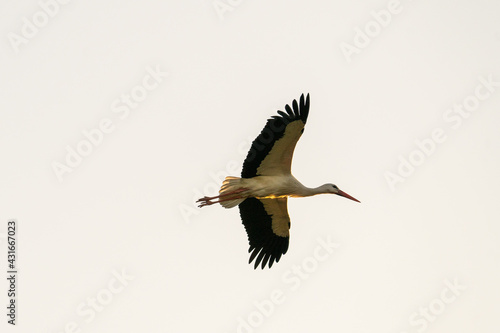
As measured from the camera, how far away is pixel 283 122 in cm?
1516

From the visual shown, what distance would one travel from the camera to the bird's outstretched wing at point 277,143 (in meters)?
15.1

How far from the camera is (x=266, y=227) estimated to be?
16.7 m

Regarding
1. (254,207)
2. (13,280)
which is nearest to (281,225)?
(254,207)

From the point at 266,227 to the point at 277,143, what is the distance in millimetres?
1920

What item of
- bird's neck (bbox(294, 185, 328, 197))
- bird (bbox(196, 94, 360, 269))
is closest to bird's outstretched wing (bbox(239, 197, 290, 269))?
bird (bbox(196, 94, 360, 269))

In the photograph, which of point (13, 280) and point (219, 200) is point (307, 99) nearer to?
point (219, 200)

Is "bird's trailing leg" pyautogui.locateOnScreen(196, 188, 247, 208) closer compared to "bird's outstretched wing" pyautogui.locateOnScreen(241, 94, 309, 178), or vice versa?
"bird's outstretched wing" pyautogui.locateOnScreen(241, 94, 309, 178)

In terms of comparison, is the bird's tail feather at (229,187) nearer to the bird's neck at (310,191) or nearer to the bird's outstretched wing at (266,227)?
the bird's outstretched wing at (266,227)

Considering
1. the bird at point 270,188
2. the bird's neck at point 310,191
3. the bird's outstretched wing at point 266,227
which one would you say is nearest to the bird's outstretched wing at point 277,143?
the bird at point 270,188

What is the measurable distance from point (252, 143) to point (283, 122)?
2.48ft

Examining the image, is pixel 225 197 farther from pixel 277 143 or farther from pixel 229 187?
pixel 277 143

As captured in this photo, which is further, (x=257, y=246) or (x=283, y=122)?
(x=257, y=246)

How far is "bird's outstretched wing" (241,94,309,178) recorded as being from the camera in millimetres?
15148

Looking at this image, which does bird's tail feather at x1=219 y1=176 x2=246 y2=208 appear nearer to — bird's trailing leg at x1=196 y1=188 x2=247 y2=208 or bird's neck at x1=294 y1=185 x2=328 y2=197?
bird's trailing leg at x1=196 y1=188 x2=247 y2=208
